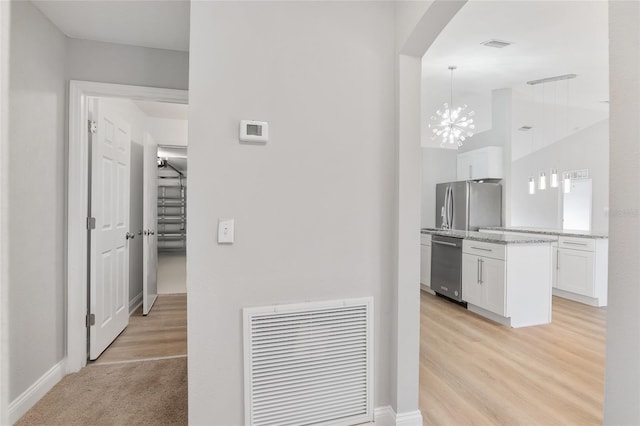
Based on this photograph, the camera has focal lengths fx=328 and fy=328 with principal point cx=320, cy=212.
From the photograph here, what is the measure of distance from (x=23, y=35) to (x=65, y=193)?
1033 millimetres

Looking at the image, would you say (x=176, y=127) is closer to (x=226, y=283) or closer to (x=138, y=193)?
(x=138, y=193)

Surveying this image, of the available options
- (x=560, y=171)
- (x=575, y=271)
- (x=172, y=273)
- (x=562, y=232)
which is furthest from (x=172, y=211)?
(x=560, y=171)

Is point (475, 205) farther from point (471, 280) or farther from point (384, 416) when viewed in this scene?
point (384, 416)

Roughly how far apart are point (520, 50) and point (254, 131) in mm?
3922

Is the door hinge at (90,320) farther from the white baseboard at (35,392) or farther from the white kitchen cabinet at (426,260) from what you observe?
the white kitchen cabinet at (426,260)

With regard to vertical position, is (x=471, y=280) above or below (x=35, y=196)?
below

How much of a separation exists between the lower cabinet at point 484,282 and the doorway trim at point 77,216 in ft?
12.5

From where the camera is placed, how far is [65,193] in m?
2.42

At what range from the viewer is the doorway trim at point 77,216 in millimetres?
2428

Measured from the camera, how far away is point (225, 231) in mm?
1608

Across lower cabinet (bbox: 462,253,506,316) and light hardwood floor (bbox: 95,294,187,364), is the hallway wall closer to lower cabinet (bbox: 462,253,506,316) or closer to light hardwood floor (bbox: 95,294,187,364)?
light hardwood floor (bbox: 95,294,187,364)

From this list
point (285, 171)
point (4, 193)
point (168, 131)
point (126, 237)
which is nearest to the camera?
point (4, 193)

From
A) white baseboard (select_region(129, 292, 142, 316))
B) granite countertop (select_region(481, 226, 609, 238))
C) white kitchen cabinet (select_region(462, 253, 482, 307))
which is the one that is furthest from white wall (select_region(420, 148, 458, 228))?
white baseboard (select_region(129, 292, 142, 316))

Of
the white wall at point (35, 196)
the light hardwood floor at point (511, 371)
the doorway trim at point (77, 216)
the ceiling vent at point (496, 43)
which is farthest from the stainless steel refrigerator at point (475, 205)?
the white wall at point (35, 196)
